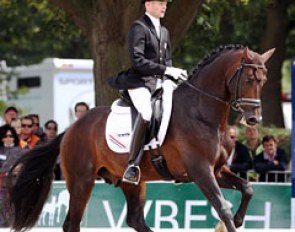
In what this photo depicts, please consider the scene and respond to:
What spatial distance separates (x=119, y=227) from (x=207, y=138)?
566cm

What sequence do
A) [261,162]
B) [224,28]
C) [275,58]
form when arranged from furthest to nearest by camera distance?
[275,58]
[224,28]
[261,162]

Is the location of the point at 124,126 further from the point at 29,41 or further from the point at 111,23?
the point at 29,41

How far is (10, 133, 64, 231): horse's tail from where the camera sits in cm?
1284

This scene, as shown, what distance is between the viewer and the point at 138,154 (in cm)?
1139

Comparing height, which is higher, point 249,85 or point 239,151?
point 249,85

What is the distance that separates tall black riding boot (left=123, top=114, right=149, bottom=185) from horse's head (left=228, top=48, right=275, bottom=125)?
1.16 metres

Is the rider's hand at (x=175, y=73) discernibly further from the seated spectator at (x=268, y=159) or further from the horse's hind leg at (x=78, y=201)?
the seated spectator at (x=268, y=159)

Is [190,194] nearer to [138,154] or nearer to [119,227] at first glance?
[119,227]

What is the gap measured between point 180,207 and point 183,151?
18.0 ft

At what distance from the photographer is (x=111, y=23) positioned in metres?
16.9

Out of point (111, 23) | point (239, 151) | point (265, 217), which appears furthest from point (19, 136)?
point (265, 217)

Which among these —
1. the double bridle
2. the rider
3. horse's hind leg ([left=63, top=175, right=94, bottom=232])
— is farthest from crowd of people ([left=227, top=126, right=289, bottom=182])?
the double bridle

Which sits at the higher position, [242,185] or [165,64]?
[165,64]

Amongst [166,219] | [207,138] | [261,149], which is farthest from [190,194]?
[207,138]
